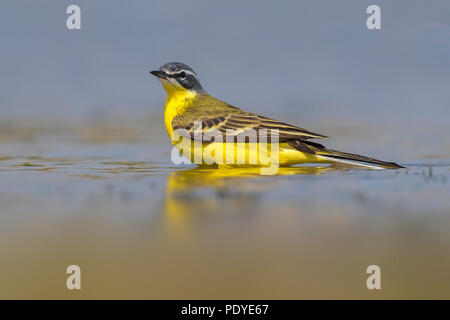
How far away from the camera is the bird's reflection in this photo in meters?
6.77

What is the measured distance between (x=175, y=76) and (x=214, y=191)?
3.71 metres

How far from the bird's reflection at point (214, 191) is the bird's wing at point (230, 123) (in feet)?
1.84

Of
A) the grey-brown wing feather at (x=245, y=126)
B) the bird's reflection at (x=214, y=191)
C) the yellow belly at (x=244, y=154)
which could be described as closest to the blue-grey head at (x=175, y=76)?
the grey-brown wing feather at (x=245, y=126)

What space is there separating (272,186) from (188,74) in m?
3.74

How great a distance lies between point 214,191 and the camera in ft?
26.0

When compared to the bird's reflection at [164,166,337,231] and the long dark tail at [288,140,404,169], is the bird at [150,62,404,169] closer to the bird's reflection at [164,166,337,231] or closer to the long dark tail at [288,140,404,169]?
the long dark tail at [288,140,404,169]

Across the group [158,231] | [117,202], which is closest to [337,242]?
[158,231]

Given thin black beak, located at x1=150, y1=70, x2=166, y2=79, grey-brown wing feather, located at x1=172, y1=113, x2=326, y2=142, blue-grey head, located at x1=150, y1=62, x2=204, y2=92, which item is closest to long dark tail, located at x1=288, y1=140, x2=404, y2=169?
grey-brown wing feather, located at x1=172, y1=113, x2=326, y2=142

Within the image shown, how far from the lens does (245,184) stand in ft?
27.7

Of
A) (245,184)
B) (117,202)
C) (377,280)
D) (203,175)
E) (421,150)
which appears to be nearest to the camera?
(377,280)

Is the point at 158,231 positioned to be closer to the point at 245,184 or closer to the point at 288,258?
the point at 288,258

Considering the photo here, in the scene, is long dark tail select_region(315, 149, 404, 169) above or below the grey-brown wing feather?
below

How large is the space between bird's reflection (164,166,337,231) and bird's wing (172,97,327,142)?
56 centimetres

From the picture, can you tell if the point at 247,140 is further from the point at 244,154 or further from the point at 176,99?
the point at 176,99
